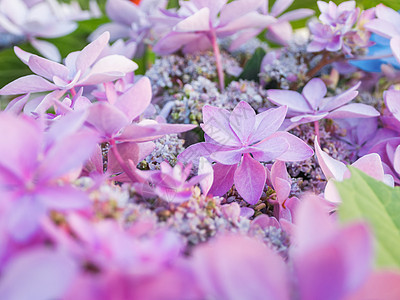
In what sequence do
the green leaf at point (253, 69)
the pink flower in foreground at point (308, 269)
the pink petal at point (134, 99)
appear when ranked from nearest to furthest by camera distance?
1. the pink flower in foreground at point (308, 269)
2. the pink petal at point (134, 99)
3. the green leaf at point (253, 69)

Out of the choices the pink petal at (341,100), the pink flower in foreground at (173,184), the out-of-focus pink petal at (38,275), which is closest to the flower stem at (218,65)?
the pink petal at (341,100)

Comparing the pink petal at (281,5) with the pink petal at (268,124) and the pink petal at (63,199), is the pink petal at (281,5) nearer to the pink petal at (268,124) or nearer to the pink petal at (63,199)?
the pink petal at (268,124)

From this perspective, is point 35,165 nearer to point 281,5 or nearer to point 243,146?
point 243,146

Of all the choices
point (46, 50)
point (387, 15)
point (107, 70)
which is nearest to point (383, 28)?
point (387, 15)

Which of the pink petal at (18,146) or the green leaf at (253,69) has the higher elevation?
the pink petal at (18,146)

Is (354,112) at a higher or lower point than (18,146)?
lower

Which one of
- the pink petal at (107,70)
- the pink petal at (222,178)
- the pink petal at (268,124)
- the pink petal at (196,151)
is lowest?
the pink petal at (222,178)

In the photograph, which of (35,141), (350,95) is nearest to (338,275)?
(35,141)
